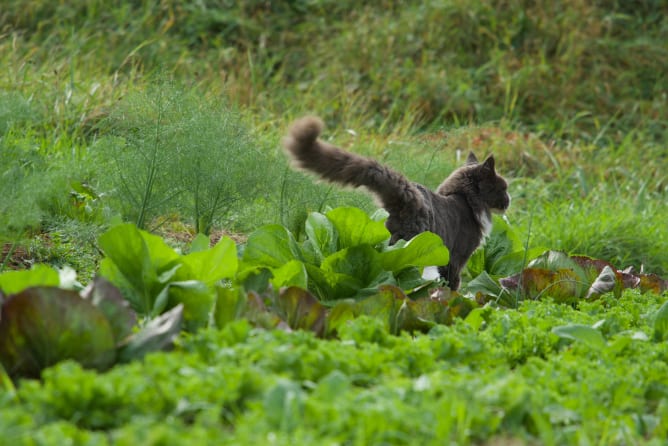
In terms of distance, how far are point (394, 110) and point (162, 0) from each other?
344 centimetres

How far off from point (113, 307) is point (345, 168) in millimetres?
1964

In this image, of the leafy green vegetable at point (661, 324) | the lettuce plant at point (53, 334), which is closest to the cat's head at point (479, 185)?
the leafy green vegetable at point (661, 324)

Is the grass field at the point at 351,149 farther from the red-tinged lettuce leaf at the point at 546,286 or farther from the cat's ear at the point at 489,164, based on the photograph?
the cat's ear at the point at 489,164

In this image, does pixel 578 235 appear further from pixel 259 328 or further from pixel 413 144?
pixel 259 328

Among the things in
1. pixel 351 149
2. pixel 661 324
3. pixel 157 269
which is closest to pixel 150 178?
pixel 157 269

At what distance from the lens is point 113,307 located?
2494 mm

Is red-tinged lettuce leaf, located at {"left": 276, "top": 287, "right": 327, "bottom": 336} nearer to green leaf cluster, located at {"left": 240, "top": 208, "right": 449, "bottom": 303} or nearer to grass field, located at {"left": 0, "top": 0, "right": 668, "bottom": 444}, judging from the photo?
grass field, located at {"left": 0, "top": 0, "right": 668, "bottom": 444}

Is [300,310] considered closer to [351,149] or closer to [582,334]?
[582,334]

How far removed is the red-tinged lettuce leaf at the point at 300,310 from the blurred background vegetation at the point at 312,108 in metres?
0.98

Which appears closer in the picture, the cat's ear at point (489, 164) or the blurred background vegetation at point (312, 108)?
the blurred background vegetation at point (312, 108)

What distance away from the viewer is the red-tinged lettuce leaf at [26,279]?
8.63 feet

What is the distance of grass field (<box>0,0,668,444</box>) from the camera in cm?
214

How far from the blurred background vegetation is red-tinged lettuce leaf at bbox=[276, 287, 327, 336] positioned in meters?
0.98

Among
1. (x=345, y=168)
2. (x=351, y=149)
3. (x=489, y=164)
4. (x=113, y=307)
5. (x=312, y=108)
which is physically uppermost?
(x=113, y=307)
